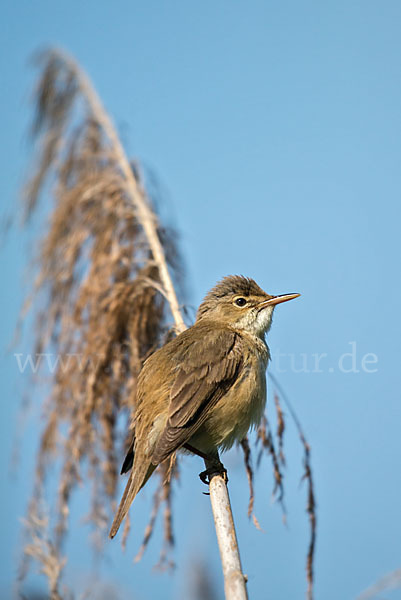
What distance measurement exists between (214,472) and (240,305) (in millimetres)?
1226

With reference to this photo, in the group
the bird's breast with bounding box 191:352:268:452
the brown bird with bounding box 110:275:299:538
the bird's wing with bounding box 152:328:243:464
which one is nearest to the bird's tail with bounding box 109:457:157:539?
the brown bird with bounding box 110:275:299:538

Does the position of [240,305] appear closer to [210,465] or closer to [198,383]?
[198,383]

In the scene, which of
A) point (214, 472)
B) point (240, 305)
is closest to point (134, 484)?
point (214, 472)

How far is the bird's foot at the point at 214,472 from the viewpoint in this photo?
340 centimetres

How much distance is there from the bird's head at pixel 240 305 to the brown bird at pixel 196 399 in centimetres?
24

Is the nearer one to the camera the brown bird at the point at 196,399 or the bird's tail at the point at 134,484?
the bird's tail at the point at 134,484

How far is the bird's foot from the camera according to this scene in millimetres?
3400

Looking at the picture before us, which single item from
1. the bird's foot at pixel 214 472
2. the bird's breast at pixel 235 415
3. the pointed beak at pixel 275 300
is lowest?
the bird's foot at pixel 214 472

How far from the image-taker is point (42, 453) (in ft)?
14.1

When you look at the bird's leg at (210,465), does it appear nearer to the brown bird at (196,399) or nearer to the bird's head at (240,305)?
the brown bird at (196,399)

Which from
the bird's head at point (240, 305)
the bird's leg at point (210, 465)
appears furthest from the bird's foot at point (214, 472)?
the bird's head at point (240, 305)

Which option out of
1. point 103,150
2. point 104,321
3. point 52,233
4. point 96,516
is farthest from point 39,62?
point 96,516

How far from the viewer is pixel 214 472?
3.43 m

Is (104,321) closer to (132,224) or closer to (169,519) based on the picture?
(132,224)
